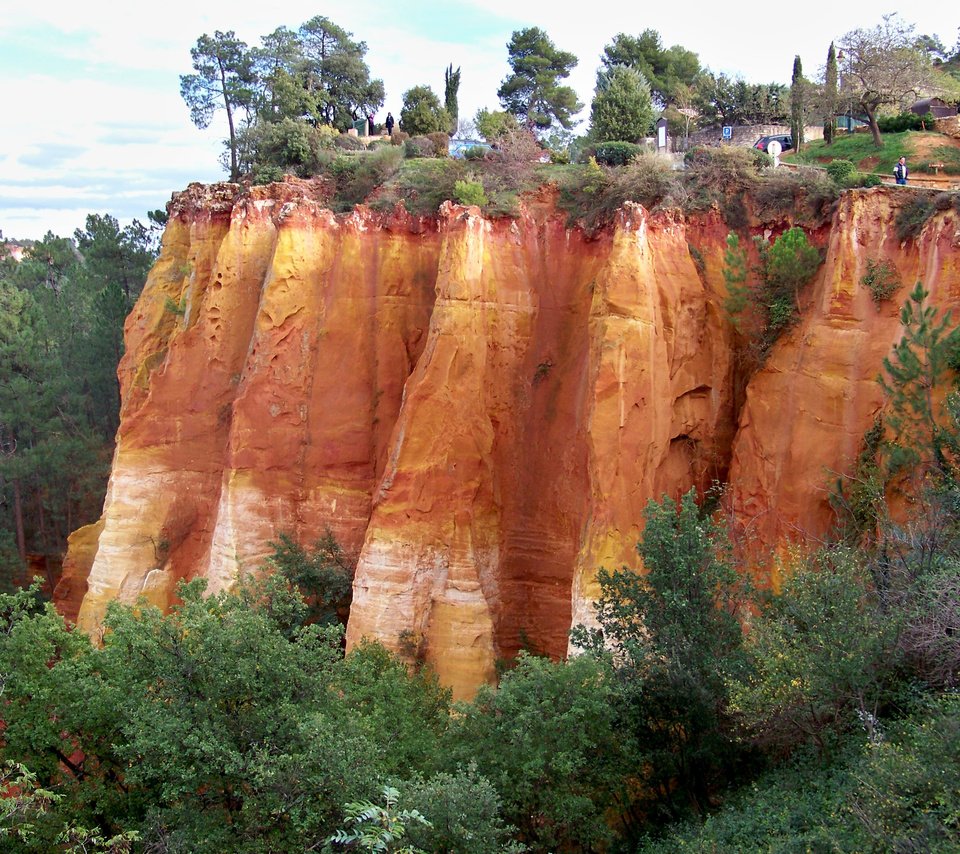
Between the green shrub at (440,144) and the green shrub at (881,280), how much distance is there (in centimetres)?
1325

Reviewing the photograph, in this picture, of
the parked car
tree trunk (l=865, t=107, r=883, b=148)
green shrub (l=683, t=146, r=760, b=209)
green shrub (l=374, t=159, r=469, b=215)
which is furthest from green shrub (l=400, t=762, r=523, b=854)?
the parked car

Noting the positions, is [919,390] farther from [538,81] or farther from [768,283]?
[538,81]

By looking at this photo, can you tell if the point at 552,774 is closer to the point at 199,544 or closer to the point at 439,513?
the point at 439,513

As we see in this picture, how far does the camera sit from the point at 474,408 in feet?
55.3

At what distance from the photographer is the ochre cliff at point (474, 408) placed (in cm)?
1494

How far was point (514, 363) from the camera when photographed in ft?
58.3

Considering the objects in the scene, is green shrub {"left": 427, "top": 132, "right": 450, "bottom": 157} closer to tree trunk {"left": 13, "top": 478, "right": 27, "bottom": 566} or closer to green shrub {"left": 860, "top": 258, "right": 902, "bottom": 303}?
green shrub {"left": 860, "top": 258, "right": 902, "bottom": 303}

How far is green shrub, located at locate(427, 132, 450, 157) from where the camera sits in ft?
80.1

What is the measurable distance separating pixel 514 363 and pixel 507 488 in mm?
2596

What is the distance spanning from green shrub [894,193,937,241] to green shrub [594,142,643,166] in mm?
8556

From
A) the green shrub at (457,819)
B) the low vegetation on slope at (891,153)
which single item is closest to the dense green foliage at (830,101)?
the low vegetation on slope at (891,153)

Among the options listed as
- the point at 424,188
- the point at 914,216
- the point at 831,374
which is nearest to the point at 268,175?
the point at 424,188

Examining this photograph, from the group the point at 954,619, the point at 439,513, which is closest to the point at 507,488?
the point at 439,513

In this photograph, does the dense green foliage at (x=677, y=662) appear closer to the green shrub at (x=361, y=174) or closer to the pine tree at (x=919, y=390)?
the pine tree at (x=919, y=390)
